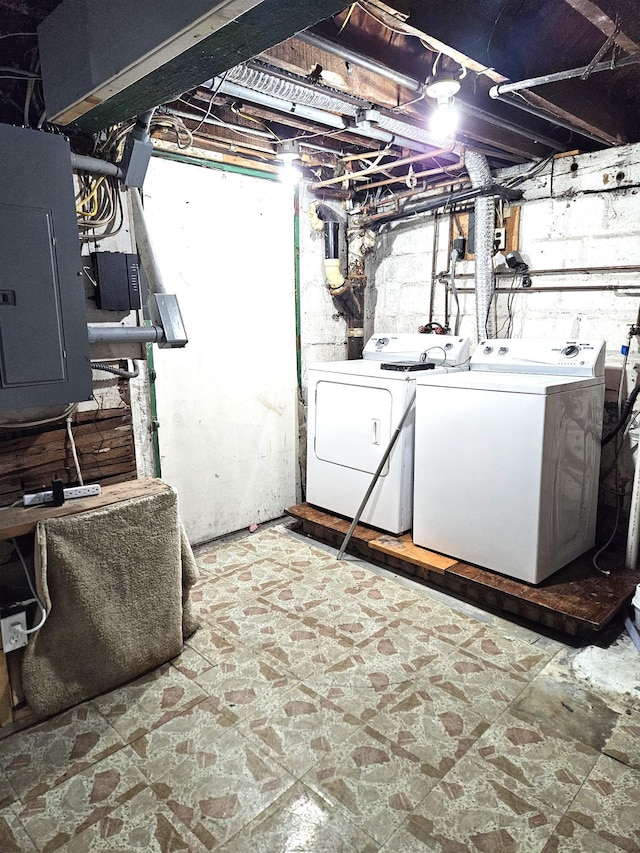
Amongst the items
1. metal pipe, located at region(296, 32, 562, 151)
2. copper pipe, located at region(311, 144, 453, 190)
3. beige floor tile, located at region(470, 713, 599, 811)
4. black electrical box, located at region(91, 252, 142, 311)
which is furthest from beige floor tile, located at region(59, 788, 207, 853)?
copper pipe, located at region(311, 144, 453, 190)

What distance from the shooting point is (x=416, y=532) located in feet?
10.00

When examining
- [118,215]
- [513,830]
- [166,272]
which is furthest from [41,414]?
[513,830]

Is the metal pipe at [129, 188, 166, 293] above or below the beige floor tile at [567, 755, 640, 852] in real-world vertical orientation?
above

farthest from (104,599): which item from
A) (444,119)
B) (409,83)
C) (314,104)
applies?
(444,119)

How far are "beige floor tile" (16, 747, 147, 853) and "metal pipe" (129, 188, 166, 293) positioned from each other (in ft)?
6.15

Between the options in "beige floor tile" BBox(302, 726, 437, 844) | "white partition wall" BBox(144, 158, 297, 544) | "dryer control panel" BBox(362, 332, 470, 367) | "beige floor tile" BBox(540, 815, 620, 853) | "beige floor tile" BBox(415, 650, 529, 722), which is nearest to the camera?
"beige floor tile" BBox(540, 815, 620, 853)

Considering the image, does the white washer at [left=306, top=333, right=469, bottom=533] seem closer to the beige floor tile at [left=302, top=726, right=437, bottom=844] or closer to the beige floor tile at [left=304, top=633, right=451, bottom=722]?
the beige floor tile at [left=304, top=633, right=451, bottom=722]

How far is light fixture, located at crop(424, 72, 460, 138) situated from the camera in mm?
1992

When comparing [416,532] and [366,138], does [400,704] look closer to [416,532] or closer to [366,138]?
[416,532]

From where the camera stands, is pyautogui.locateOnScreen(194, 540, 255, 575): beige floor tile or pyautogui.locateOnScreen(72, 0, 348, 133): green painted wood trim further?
pyautogui.locateOnScreen(194, 540, 255, 575): beige floor tile

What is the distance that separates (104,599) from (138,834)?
2.61 feet

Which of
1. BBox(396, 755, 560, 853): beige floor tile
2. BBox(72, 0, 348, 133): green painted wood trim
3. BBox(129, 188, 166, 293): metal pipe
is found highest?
BBox(72, 0, 348, 133): green painted wood trim

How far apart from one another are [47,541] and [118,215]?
1.43 meters

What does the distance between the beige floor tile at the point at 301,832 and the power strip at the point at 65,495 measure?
1.32 metres
